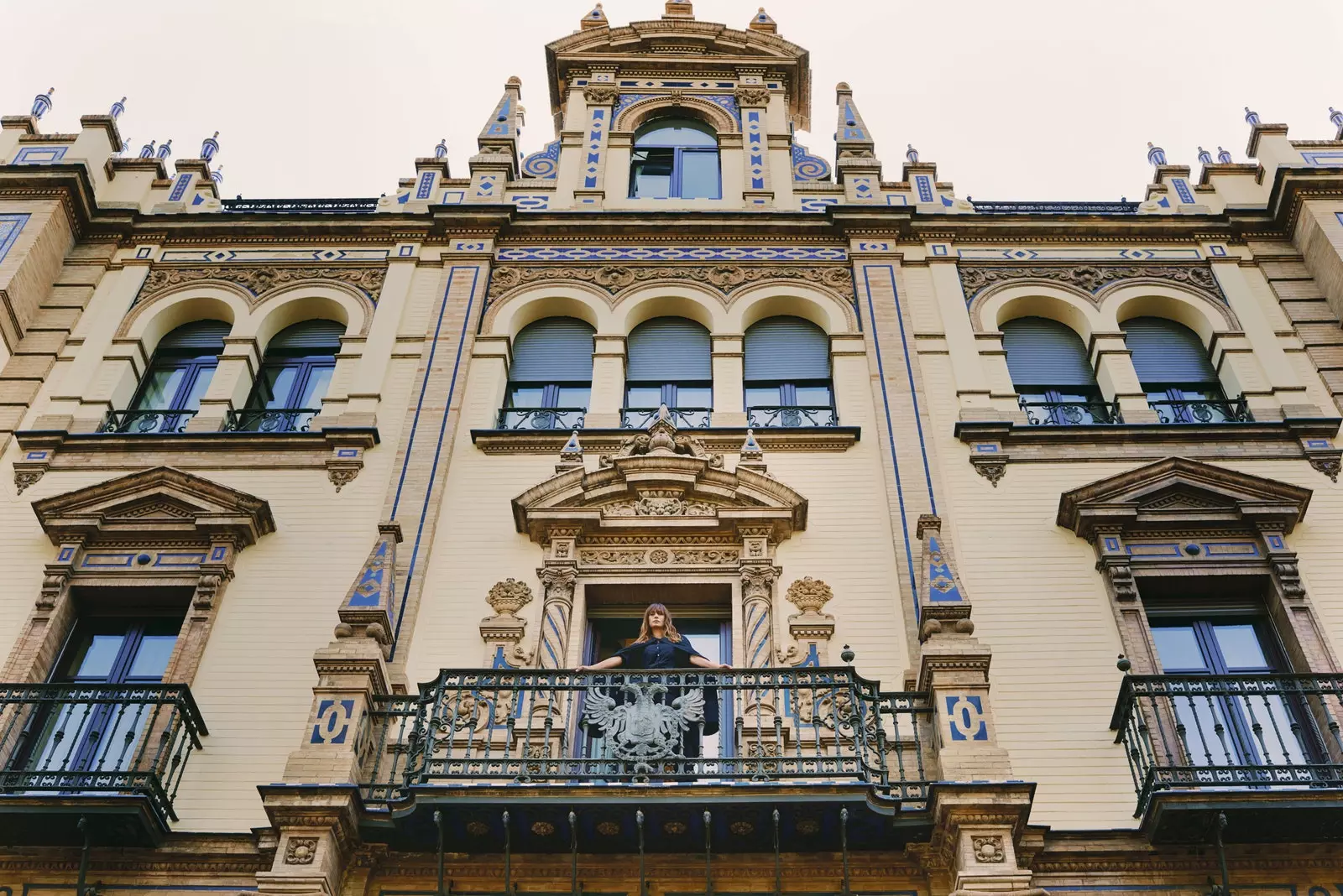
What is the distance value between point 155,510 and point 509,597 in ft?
12.9

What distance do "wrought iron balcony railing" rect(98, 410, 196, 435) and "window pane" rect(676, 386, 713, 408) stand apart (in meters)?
5.55

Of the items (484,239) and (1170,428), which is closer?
(1170,428)

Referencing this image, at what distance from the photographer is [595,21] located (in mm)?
22422

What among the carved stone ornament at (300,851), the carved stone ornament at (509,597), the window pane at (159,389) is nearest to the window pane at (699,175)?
the window pane at (159,389)

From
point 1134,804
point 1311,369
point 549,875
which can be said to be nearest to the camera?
point 549,875

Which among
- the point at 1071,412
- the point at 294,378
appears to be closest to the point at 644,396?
the point at 294,378

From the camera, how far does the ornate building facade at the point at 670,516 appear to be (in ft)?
35.7

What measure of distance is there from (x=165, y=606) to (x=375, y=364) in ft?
12.6

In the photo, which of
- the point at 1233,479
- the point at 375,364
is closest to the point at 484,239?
the point at 375,364

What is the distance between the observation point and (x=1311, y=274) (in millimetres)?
17438

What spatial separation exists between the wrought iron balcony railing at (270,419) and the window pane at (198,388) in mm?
585

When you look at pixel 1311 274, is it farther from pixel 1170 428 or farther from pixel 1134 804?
pixel 1134 804

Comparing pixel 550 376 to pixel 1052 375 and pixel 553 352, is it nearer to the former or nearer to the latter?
pixel 553 352

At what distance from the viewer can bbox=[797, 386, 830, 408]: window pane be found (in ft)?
53.6
